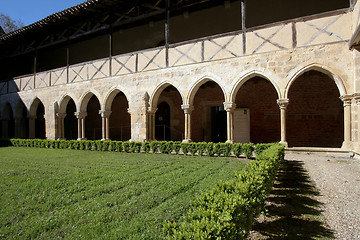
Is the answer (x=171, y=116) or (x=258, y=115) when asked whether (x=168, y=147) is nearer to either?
(x=171, y=116)

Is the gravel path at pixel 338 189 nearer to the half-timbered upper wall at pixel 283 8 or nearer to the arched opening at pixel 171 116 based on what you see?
the half-timbered upper wall at pixel 283 8

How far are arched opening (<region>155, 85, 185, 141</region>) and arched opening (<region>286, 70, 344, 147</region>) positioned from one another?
18.6ft

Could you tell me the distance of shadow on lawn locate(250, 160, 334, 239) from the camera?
2.77 metres

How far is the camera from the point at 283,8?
10414 mm

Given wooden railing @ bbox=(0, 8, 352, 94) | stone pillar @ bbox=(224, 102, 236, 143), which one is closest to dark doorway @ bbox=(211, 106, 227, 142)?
stone pillar @ bbox=(224, 102, 236, 143)

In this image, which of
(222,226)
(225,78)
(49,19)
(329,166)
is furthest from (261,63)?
(49,19)

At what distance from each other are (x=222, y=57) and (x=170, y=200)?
6.63 m

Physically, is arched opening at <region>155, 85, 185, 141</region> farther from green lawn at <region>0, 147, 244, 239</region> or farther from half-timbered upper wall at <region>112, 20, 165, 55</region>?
green lawn at <region>0, 147, 244, 239</region>

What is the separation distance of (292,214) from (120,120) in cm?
1401

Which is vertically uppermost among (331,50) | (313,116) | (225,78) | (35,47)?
(35,47)

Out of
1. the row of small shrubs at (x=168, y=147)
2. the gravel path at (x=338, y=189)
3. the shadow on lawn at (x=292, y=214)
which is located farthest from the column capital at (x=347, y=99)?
the shadow on lawn at (x=292, y=214)

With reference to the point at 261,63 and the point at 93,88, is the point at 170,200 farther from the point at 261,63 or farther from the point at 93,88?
the point at 93,88

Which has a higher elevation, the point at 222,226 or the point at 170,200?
the point at 222,226

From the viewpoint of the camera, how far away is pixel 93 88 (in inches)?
478
